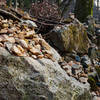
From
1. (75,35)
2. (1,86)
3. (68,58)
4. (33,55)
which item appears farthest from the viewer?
(75,35)

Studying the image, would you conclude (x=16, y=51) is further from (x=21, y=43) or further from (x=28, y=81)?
(x=28, y=81)

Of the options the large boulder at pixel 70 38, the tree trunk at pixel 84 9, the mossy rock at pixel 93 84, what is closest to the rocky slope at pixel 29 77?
the mossy rock at pixel 93 84

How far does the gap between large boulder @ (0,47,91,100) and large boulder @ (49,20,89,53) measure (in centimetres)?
224

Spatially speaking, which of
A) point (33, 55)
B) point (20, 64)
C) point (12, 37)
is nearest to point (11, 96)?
point (20, 64)

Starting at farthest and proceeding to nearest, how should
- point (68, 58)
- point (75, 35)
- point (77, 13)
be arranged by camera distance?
point (77, 13)
point (75, 35)
point (68, 58)

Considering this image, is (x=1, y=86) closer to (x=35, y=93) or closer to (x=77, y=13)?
(x=35, y=93)

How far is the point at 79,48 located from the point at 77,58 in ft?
1.86

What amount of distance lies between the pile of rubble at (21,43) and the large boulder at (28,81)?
0.14m

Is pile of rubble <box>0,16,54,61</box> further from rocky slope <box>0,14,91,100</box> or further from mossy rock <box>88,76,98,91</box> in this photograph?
mossy rock <box>88,76,98,91</box>

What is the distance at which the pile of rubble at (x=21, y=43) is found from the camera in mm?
2855

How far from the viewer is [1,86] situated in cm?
253

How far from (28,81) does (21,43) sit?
0.77m

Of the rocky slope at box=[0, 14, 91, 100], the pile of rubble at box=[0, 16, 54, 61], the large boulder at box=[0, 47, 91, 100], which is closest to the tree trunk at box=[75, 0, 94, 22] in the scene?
the pile of rubble at box=[0, 16, 54, 61]

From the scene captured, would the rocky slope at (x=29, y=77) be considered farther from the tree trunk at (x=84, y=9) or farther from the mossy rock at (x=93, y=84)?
the tree trunk at (x=84, y=9)
